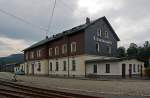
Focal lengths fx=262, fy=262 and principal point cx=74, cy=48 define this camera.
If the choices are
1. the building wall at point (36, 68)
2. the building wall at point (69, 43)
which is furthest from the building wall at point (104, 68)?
the building wall at point (36, 68)

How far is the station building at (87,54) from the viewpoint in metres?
37.4

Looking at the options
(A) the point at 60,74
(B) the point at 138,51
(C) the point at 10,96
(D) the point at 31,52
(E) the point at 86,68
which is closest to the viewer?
(C) the point at 10,96

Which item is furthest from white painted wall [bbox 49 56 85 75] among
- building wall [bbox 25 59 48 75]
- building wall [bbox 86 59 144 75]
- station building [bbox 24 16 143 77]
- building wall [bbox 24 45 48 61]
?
building wall [bbox 24 45 48 61]

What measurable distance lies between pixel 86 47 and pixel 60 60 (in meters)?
8.29

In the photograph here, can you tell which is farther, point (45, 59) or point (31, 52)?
point (31, 52)

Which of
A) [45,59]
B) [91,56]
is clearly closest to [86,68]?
[91,56]

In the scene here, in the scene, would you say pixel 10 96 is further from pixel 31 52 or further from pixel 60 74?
pixel 31 52

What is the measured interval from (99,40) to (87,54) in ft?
12.7

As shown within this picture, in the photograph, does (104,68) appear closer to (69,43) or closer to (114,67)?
(114,67)

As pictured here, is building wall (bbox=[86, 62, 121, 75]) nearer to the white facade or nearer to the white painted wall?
→ the white facade

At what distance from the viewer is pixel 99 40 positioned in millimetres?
43094

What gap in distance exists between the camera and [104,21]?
4462cm

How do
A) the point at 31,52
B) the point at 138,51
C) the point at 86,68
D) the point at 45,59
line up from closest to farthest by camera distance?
the point at 86,68
the point at 45,59
the point at 31,52
the point at 138,51

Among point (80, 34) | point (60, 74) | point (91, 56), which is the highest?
point (80, 34)
